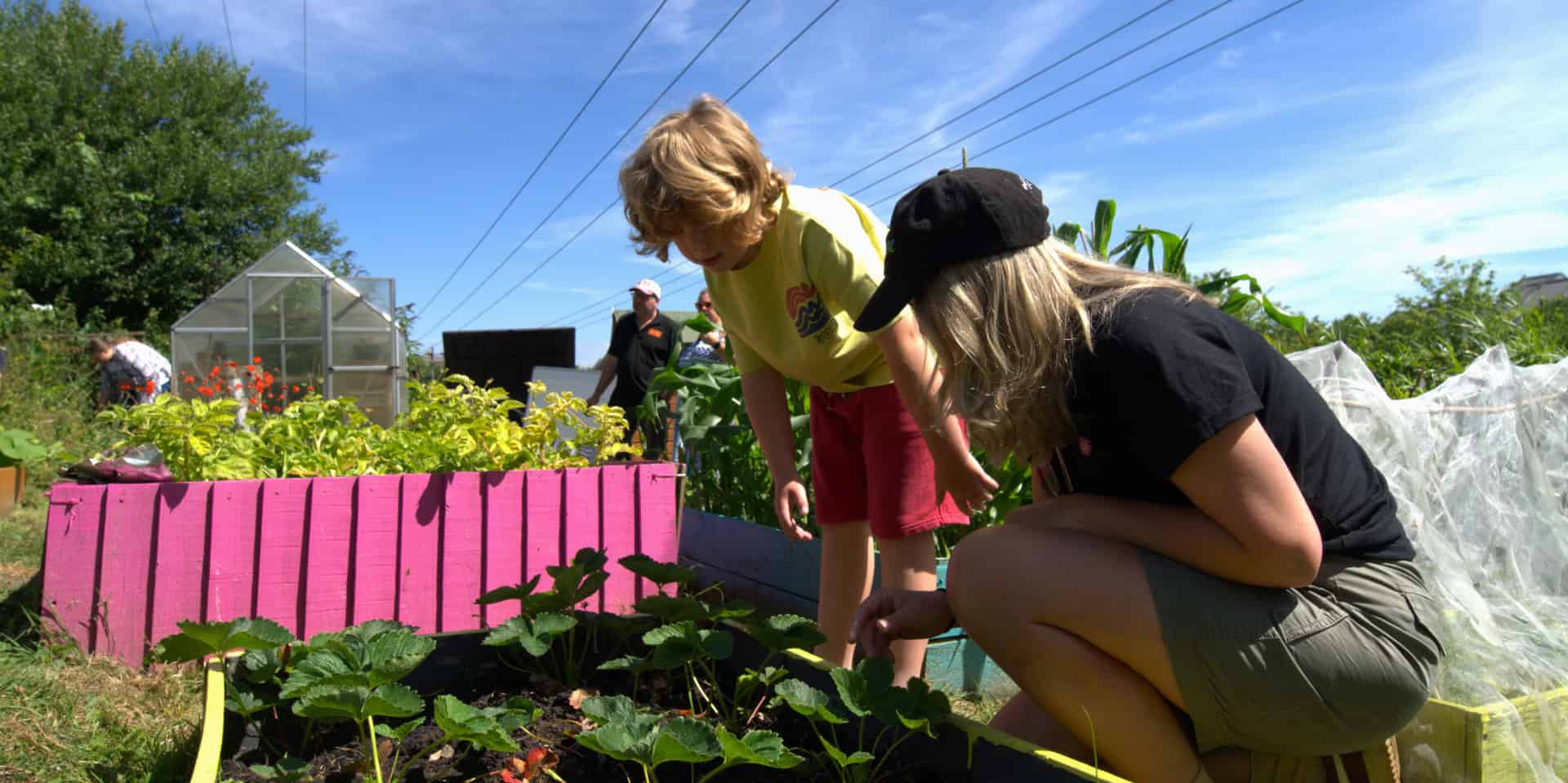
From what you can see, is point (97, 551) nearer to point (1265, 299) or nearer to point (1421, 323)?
point (1265, 299)

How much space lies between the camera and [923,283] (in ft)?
4.24

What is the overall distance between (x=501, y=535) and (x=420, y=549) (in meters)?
0.22

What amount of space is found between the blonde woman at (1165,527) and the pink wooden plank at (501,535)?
174 cm

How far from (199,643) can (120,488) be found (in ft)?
4.57

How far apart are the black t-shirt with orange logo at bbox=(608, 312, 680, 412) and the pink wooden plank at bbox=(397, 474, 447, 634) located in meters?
3.70

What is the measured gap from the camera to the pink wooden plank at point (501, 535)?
272 centimetres

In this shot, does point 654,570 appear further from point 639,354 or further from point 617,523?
point 639,354

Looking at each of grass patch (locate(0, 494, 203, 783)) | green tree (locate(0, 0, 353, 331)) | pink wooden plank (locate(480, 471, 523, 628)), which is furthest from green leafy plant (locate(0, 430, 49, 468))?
green tree (locate(0, 0, 353, 331))

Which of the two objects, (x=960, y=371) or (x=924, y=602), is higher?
(x=960, y=371)

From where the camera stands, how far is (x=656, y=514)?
291 centimetres

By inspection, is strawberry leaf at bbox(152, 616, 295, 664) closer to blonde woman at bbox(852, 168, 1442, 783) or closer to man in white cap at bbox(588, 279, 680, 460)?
blonde woman at bbox(852, 168, 1442, 783)

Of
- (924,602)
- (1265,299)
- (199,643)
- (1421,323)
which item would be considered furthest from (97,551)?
(1421,323)

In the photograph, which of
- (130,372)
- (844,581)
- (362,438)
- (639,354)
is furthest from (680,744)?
(130,372)

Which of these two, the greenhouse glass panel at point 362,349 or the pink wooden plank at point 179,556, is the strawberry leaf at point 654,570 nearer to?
the pink wooden plank at point 179,556
